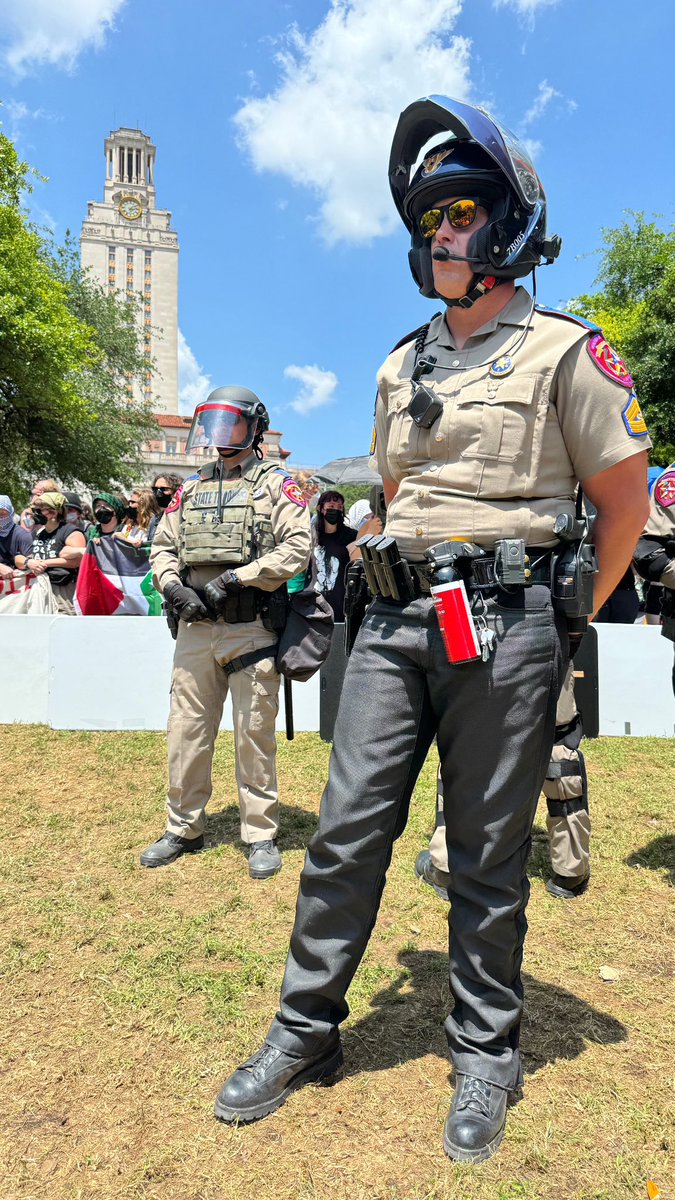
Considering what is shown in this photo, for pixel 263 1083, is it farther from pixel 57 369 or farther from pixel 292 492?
pixel 57 369

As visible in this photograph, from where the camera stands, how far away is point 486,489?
2205mm

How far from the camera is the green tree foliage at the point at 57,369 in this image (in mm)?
25469

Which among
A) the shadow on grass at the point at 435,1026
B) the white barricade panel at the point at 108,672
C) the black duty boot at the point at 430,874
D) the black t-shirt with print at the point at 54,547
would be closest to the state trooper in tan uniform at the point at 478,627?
the shadow on grass at the point at 435,1026

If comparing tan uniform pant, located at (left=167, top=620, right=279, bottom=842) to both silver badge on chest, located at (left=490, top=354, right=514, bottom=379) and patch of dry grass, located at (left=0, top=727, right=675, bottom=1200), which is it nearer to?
patch of dry grass, located at (left=0, top=727, right=675, bottom=1200)

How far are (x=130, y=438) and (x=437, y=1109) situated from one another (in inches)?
1340

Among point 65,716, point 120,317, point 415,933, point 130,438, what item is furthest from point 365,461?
point 120,317

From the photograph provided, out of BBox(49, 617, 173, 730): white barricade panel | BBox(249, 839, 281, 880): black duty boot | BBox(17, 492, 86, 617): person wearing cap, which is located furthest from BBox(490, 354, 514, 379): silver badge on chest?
BBox(17, 492, 86, 617): person wearing cap

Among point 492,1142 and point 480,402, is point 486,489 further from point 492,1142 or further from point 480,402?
point 492,1142

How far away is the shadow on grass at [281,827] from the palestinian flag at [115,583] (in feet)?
10.4

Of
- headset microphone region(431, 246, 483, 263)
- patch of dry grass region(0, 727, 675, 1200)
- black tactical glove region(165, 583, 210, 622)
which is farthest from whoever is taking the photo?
black tactical glove region(165, 583, 210, 622)

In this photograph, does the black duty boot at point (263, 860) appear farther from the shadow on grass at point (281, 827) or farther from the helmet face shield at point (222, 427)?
the helmet face shield at point (222, 427)

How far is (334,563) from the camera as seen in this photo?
8.82 meters

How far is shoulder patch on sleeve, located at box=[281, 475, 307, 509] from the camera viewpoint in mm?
4398

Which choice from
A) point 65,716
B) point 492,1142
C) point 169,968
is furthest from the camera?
Answer: point 65,716
